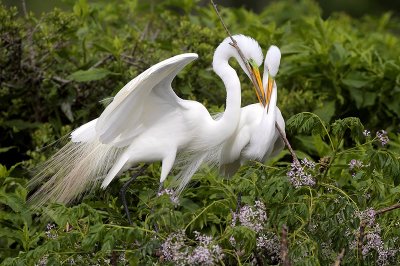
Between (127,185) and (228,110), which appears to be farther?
(127,185)

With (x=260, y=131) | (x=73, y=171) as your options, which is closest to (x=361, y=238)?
(x=260, y=131)

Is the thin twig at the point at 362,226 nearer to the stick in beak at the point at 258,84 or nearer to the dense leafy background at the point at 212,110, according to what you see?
the dense leafy background at the point at 212,110

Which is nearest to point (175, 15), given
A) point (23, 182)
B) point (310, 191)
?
point (23, 182)

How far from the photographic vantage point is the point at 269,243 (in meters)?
3.92

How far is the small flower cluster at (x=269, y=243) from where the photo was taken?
386 cm

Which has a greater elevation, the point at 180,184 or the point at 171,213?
the point at 171,213

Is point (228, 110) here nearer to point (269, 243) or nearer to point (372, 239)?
point (269, 243)

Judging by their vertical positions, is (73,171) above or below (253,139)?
above

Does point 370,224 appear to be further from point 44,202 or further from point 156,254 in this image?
point 44,202

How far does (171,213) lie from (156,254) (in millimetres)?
189

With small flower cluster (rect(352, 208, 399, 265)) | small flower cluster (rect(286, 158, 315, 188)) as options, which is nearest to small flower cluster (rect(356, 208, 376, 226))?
small flower cluster (rect(352, 208, 399, 265))

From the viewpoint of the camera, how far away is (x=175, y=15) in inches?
292

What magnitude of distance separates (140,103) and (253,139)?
0.57 metres

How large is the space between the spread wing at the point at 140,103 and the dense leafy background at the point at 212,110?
1.11 ft
